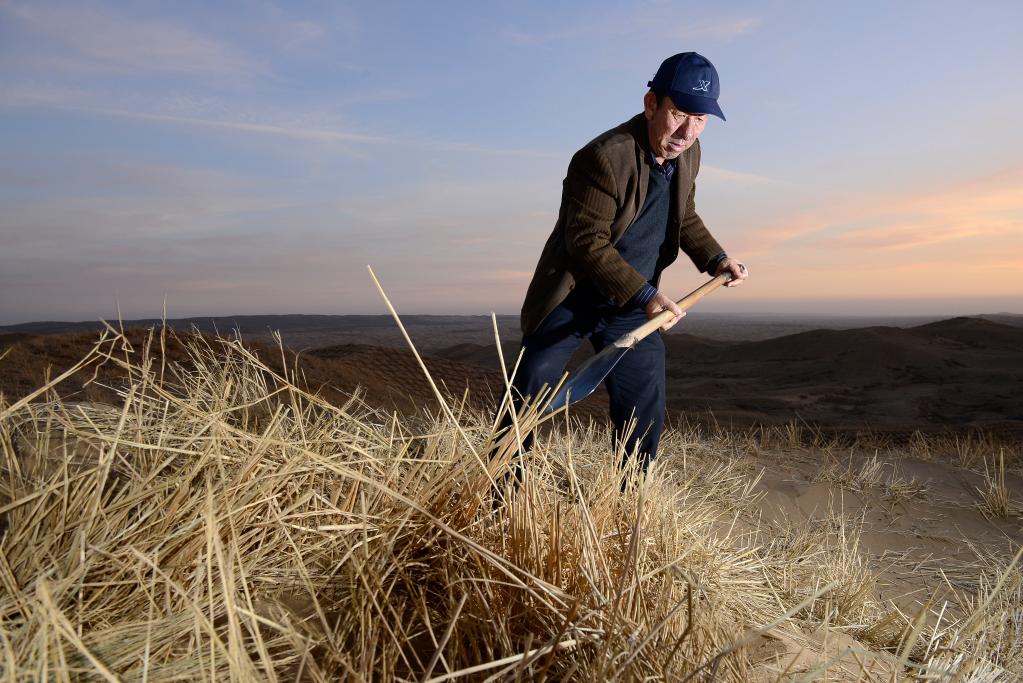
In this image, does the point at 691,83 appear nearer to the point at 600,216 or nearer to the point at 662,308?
the point at 600,216

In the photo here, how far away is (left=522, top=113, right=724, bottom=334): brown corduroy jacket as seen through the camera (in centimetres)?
227

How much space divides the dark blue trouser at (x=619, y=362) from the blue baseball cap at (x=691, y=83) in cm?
71

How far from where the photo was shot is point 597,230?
230 centimetres

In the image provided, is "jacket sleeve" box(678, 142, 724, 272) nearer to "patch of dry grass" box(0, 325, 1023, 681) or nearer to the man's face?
the man's face

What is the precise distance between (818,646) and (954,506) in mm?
2559

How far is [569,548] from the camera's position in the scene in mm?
1237

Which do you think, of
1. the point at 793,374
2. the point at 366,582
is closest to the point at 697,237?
the point at 366,582

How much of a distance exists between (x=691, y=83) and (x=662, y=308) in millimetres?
718

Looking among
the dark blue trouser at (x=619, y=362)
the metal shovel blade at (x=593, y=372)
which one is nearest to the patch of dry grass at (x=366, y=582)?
the metal shovel blade at (x=593, y=372)

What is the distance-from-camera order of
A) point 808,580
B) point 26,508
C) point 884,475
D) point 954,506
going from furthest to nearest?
point 884,475 < point 954,506 < point 808,580 < point 26,508

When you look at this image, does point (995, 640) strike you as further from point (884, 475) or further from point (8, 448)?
point (8, 448)

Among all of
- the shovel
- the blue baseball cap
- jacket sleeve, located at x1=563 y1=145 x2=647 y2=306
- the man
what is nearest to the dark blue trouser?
the man

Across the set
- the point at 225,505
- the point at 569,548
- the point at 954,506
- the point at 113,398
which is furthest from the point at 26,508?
the point at 954,506

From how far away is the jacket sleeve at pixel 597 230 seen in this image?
2.26 meters
